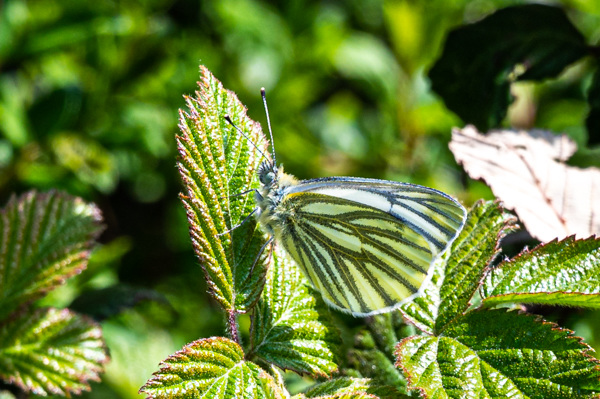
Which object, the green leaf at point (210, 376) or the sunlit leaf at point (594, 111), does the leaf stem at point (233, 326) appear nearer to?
the green leaf at point (210, 376)

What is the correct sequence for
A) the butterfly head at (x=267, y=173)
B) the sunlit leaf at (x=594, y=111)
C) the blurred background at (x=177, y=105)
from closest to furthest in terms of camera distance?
→ the butterfly head at (x=267, y=173), the sunlit leaf at (x=594, y=111), the blurred background at (x=177, y=105)

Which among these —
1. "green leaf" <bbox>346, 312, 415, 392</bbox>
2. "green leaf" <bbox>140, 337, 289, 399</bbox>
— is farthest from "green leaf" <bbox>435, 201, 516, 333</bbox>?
"green leaf" <bbox>140, 337, 289, 399</bbox>

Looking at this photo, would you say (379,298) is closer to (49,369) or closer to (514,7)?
(49,369)

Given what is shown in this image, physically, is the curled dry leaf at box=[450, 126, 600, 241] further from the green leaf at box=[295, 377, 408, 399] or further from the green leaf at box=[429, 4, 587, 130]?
the green leaf at box=[295, 377, 408, 399]

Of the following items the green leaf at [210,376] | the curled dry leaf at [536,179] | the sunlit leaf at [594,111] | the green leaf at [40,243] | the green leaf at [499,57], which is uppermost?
the green leaf at [499,57]

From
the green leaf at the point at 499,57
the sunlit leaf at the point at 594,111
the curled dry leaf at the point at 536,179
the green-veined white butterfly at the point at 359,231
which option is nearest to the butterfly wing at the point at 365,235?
the green-veined white butterfly at the point at 359,231

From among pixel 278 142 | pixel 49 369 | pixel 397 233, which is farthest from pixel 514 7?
pixel 49 369

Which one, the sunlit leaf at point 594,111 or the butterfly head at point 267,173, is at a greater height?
the sunlit leaf at point 594,111
